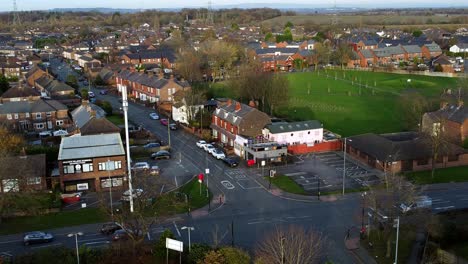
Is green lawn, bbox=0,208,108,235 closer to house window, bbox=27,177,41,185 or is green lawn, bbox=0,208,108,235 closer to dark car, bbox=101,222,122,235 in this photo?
dark car, bbox=101,222,122,235

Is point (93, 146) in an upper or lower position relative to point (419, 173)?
upper

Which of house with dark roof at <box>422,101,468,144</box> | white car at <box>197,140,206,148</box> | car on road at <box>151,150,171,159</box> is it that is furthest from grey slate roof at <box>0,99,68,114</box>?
house with dark roof at <box>422,101,468,144</box>

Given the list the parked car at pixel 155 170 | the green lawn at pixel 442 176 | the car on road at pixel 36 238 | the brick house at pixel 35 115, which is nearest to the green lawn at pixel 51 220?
the car on road at pixel 36 238

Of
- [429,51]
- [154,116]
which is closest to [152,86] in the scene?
[154,116]

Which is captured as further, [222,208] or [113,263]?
[222,208]

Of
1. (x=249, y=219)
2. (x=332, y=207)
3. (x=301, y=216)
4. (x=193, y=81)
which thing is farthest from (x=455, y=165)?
(x=193, y=81)

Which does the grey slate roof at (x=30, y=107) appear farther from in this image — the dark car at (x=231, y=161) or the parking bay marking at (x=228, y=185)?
the parking bay marking at (x=228, y=185)

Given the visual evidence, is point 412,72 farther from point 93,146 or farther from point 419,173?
point 93,146
